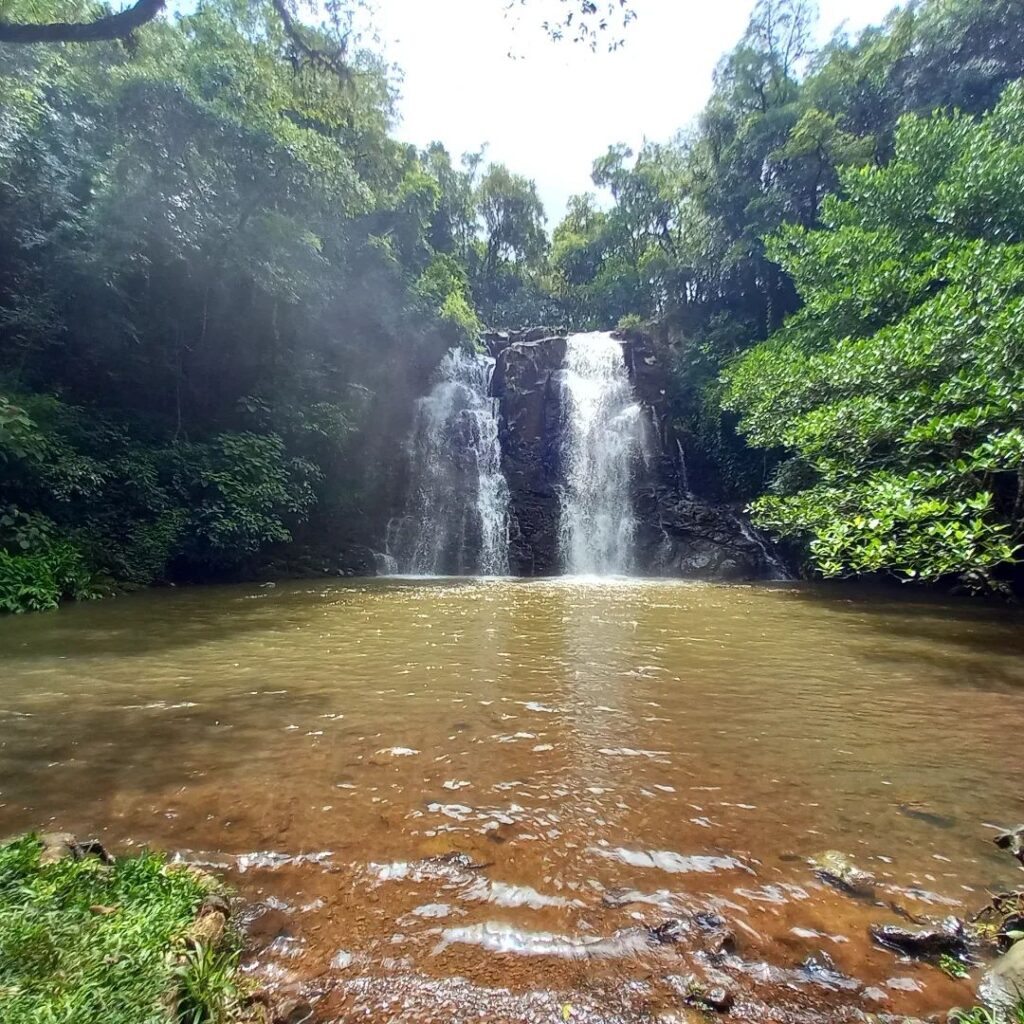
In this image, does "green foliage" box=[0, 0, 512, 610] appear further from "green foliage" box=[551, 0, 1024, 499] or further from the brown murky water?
"green foliage" box=[551, 0, 1024, 499]

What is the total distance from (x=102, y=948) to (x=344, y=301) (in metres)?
17.1

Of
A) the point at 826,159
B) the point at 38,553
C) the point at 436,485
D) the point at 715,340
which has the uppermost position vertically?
the point at 826,159

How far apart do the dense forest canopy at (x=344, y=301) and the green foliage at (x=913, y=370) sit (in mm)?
52

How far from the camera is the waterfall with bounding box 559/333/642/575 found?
1688cm

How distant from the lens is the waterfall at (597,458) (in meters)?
16.9

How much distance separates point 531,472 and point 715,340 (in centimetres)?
824

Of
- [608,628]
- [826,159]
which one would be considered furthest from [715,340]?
[608,628]

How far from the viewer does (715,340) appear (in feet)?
64.7

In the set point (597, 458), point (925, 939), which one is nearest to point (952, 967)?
point (925, 939)

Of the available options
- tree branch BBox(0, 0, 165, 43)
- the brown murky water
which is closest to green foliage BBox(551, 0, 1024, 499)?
the brown murky water

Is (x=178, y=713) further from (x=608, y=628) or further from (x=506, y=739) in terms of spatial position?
(x=608, y=628)

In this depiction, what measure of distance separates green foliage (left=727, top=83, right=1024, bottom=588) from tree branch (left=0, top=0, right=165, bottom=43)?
789 cm

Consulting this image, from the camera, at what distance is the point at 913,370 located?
8281 mm

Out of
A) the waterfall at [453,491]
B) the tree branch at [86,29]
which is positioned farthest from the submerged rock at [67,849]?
the waterfall at [453,491]
